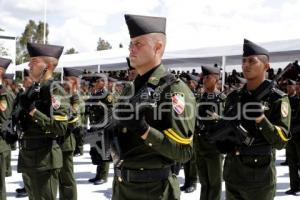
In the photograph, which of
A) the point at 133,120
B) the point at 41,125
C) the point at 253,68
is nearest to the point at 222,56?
the point at 253,68

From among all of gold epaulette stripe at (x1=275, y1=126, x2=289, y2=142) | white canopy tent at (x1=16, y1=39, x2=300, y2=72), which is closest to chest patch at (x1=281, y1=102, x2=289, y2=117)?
gold epaulette stripe at (x1=275, y1=126, x2=289, y2=142)

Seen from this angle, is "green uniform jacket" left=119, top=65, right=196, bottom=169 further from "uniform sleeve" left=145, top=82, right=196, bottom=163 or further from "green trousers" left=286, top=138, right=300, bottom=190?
"green trousers" left=286, top=138, right=300, bottom=190

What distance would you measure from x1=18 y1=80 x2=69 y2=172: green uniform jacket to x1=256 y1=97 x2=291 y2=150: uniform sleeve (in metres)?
1.99

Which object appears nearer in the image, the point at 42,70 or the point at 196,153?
the point at 42,70

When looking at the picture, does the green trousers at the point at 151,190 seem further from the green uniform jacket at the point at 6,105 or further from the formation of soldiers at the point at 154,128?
the green uniform jacket at the point at 6,105

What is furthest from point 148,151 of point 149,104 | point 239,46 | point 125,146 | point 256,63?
point 239,46

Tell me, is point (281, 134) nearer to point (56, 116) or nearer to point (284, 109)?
point (284, 109)

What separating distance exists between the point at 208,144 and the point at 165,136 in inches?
152

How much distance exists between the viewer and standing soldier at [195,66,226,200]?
6.09 meters

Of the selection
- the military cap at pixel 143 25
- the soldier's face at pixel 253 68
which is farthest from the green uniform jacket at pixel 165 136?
the soldier's face at pixel 253 68

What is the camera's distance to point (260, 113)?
3.58m

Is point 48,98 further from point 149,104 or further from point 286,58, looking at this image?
point 286,58

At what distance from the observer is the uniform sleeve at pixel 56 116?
416 cm

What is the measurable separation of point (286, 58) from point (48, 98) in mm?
10353
